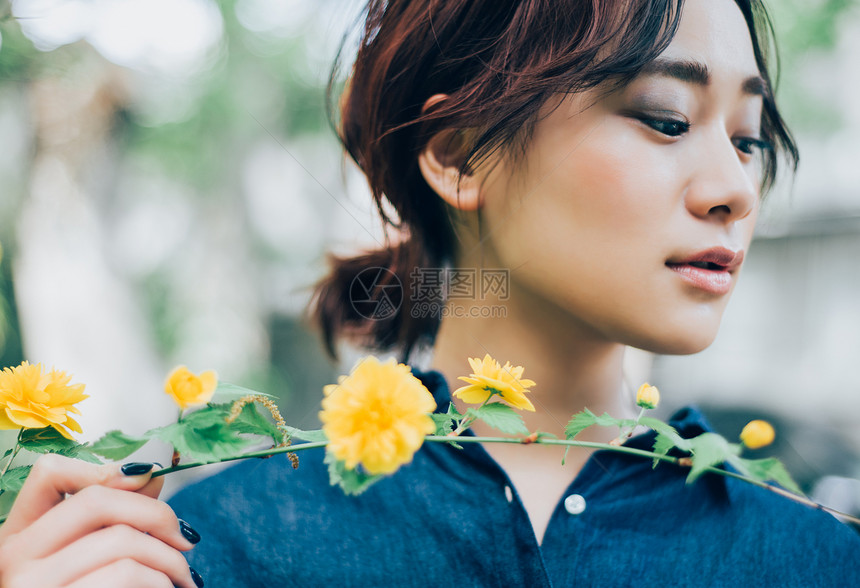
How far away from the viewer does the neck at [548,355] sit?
0.61 m

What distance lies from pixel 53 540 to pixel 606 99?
22.3 inches

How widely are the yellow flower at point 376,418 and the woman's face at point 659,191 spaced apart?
296 mm

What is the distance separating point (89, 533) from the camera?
348 millimetres

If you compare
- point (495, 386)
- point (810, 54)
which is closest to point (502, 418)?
point (495, 386)

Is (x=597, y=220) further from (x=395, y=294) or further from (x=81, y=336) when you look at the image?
(x=81, y=336)

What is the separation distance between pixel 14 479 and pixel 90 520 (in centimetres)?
8

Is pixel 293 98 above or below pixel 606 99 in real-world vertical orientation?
below

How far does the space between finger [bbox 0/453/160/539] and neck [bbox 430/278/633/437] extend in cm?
37

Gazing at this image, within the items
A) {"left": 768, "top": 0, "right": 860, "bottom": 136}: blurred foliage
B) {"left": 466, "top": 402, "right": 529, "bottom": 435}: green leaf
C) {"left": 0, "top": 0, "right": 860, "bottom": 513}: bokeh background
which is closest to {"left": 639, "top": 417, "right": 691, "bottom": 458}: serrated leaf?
{"left": 466, "top": 402, "right": 529, "bottom": 435}: green leaf

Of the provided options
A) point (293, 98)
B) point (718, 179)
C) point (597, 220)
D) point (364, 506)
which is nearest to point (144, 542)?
point (364, 506)

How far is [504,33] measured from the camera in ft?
1.82

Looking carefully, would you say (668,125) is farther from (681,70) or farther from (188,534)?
(188,534)

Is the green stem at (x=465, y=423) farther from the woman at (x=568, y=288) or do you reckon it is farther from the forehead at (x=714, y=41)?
the forehead at (x=714, y=41)
